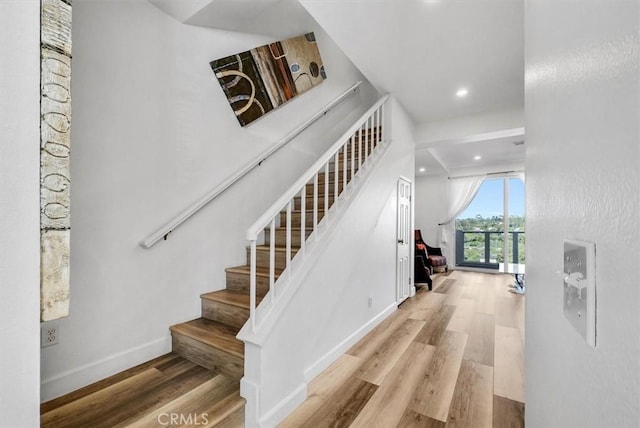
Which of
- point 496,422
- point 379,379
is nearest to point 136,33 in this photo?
point 379,379

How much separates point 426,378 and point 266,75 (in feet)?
9.83

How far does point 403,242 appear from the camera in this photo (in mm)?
3908

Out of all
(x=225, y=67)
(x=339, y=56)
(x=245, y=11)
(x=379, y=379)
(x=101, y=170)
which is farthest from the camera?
(x=339, y=56)

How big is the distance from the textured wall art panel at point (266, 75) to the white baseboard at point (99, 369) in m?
1.99

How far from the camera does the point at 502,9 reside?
2.01 metres

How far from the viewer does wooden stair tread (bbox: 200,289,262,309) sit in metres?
2.12

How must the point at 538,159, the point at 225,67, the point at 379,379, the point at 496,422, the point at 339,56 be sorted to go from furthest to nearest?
the point at 339,56 < the point at 225,67 < the point at 379,379 < the point at 496,422 < the point at 538,159

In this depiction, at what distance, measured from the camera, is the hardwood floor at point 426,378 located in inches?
63.9

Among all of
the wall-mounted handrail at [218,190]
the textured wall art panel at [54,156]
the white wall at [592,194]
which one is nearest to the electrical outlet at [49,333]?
the wall-mounted handrail at [218,190]

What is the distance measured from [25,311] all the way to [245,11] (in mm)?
2522

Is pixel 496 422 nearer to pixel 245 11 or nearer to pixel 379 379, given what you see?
pixel 379 379

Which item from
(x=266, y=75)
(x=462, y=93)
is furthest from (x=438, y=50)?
(x=266, y=75)

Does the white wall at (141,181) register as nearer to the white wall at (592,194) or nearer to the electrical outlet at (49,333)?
the electrical outlet at (49,333)

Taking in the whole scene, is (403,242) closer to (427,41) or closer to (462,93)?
(462,93)
